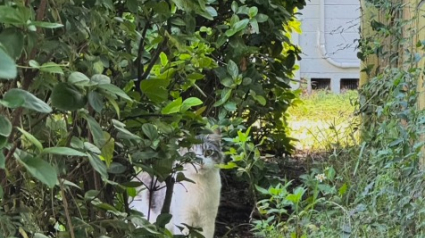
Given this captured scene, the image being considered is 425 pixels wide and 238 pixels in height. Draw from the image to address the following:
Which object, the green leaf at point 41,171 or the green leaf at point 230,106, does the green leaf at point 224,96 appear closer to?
the green leaf at point 230,106

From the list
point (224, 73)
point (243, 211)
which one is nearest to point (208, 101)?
point (224, 73)

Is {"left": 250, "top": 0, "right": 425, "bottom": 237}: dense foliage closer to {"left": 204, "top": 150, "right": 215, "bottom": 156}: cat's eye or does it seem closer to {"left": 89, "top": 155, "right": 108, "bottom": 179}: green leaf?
{"left": 204, "top": 150, "right": 215, "bottom": 156}: cat's eye

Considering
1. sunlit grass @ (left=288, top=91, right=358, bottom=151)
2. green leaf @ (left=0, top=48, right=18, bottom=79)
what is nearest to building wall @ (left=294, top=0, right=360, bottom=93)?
sunlit grass @ (left=288, top=91, right=358, bottom=151)

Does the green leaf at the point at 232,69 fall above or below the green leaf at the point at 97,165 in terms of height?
above

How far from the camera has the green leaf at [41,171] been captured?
3.01 ft

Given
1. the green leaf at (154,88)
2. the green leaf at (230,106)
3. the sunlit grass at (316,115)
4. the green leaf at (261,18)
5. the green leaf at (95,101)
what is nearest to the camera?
the green leaf at (95,101)

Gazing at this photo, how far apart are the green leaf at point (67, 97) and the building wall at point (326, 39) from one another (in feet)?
29.1

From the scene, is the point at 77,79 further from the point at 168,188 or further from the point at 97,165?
the point at 168,188

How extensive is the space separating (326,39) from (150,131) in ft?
28.5

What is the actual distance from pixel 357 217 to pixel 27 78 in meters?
1.80

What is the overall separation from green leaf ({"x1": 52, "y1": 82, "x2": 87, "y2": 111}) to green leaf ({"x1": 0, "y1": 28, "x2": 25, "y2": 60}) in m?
0.17

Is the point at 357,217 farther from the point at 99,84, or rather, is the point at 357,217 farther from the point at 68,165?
the point at 99,84

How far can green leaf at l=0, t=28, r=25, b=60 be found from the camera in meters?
0.94

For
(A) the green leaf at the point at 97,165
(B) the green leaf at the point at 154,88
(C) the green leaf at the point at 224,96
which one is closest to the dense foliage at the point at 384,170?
(C) the green leaf at the point at 224,96
